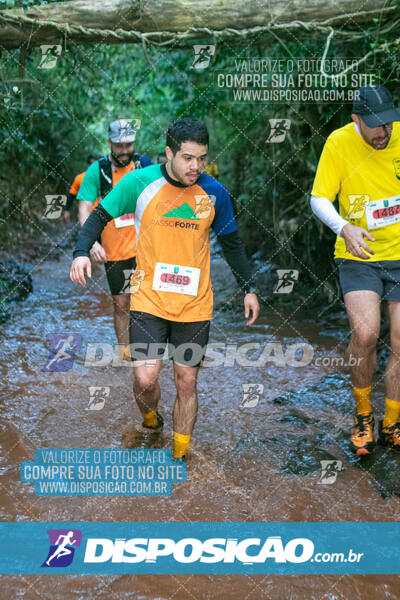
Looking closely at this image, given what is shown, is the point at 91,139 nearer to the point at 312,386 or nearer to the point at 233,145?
the point at 233,145

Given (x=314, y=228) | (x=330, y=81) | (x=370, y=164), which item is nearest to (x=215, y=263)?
(x=314, y=228)

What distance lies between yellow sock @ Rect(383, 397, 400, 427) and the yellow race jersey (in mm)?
942

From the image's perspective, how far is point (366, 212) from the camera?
404 cm

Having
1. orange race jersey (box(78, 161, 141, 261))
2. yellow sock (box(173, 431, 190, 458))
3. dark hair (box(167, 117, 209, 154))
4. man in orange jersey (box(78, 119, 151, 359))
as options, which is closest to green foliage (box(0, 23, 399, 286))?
man in orange jersey (box(78, 119, 151, 359))

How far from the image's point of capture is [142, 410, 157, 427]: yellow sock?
452 centimetres

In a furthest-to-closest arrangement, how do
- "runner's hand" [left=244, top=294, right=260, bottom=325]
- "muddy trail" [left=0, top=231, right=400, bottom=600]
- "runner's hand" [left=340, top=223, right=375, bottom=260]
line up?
"runner's hand" [left=244, top=294, right=260, bottom=325], "runner's hand" [left=340, top=223, right=375, bottom=260], "muddy trail" [left=0, top=231, right=400, bottom=600]

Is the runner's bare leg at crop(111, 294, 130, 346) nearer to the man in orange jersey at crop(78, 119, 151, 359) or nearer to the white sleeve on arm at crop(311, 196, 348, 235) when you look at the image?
the man in orange jersey at crop(78, 119, 151, 359)

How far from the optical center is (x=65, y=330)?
7.84 m

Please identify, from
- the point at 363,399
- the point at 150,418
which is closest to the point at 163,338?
the point at 150,418

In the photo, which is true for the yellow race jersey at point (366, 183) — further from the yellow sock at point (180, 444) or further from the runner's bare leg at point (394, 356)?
the yellow sock at point (180, 444)

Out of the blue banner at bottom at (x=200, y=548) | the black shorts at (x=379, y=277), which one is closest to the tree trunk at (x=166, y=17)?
the black shorts at (x=379, y=277)

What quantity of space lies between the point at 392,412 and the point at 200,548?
166cm

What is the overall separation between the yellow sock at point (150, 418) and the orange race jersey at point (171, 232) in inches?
34.5

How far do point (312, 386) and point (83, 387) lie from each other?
1998 mm
